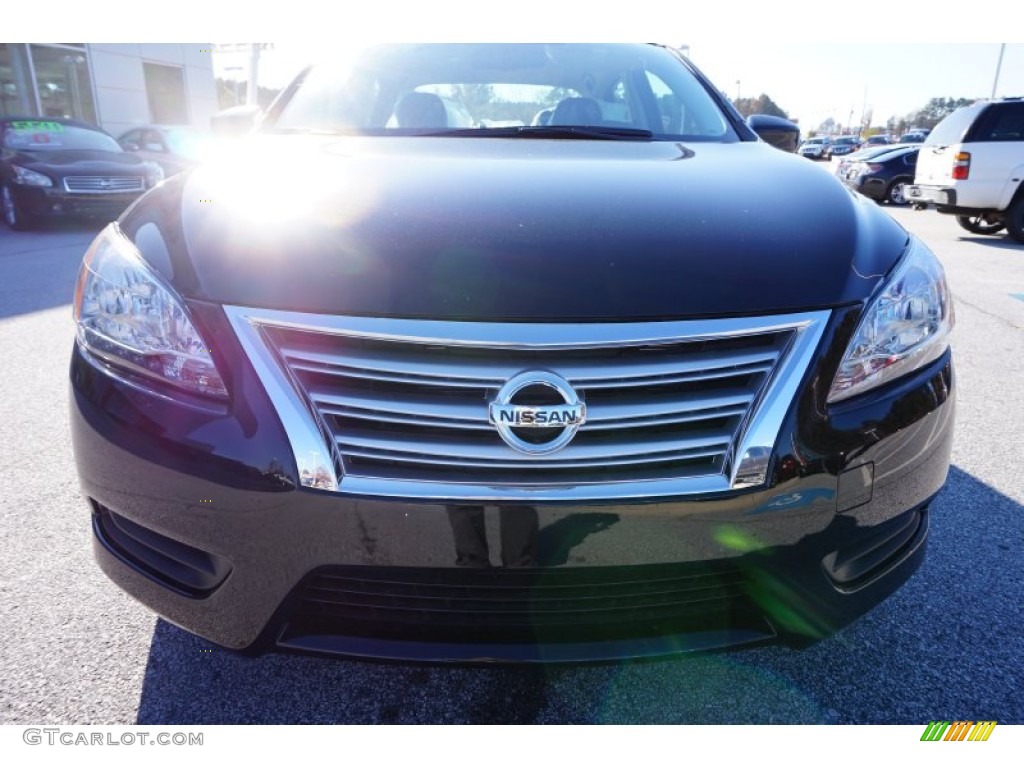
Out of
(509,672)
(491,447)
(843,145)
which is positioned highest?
(491,447)

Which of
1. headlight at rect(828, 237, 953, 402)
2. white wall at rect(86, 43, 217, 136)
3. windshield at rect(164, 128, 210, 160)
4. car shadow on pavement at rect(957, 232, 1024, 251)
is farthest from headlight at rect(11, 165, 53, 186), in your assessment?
car shadow on pavement at rect(957, 232, 1024, 251)

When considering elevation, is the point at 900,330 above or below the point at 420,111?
below

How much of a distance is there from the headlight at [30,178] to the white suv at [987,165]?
1084 centimetres

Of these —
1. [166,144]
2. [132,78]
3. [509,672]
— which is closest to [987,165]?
[509,672]

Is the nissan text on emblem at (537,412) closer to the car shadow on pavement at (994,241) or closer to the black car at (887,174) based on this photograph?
the car shadow on pavement at (994,241)

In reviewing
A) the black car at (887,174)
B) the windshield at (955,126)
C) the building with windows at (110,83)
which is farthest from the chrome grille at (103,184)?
the black car at (887,174)

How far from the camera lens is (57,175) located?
8719 millimetres

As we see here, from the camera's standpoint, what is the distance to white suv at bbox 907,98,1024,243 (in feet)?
28.6

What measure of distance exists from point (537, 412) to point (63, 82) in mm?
19568

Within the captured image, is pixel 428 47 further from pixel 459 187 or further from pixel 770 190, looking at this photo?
pixel 770 190

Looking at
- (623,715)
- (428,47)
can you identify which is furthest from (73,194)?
(623,715)

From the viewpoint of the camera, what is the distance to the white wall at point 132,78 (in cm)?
1705

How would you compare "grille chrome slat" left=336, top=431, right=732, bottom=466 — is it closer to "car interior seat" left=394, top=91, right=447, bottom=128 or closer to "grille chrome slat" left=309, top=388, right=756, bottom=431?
"grille chrome slat" left=309, top=388, right=756, bottom=431

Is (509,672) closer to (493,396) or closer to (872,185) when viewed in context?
(493,396)
